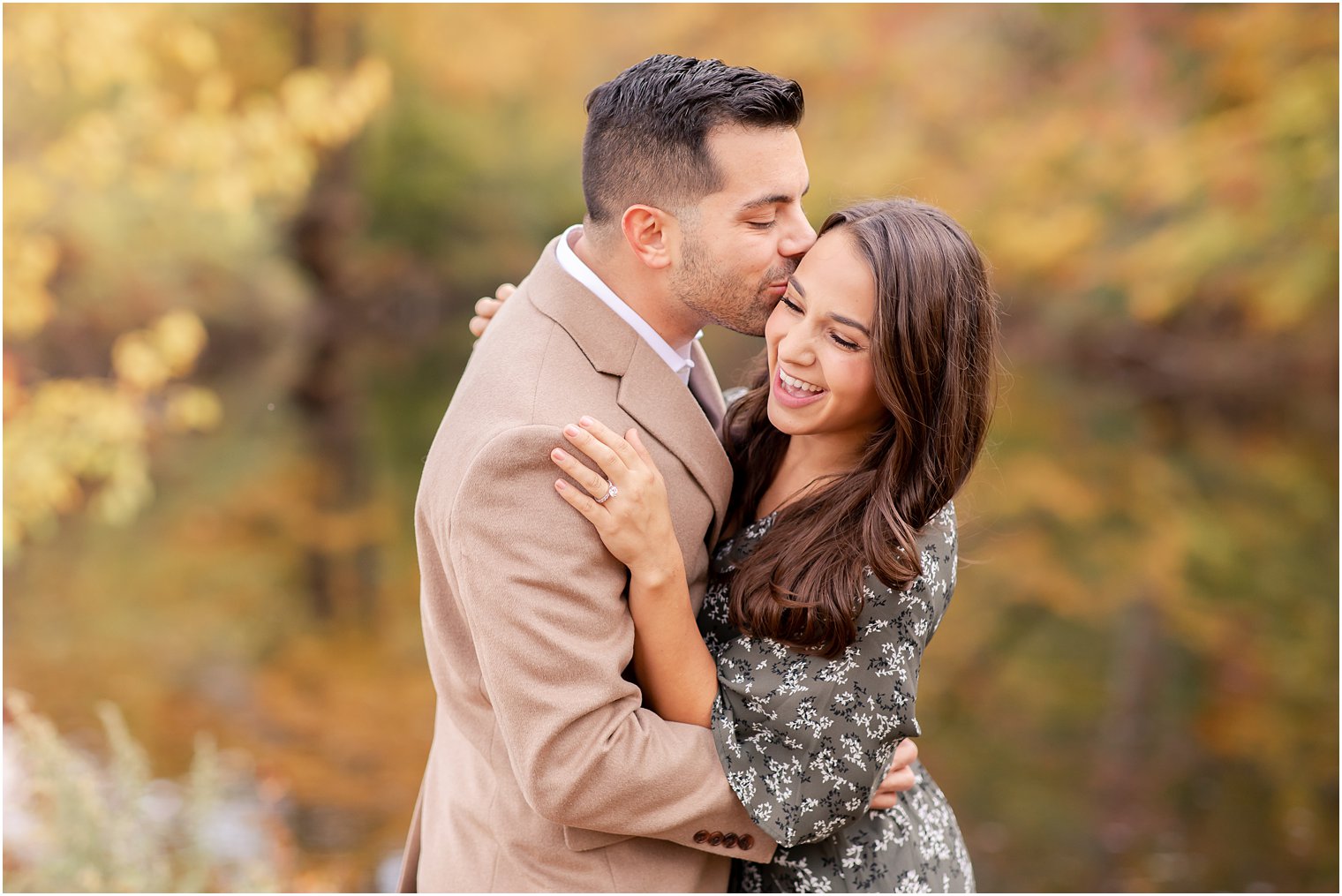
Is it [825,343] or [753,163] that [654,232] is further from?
[825,343]

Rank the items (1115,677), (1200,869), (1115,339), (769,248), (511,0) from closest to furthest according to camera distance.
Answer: (769,248), (1200,869), (1115,677), (1115,339), (511,0)

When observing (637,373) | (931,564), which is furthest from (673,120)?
(931,564)

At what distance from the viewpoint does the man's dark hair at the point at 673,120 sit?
7.60 ft

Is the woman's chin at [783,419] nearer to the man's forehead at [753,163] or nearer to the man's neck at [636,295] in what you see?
the man's neck at [636,295]

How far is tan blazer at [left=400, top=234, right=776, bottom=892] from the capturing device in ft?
6.74

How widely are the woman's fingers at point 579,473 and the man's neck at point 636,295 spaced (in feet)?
1.42

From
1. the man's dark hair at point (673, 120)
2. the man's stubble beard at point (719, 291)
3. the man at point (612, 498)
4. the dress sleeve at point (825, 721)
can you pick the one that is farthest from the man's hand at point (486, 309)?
the dress sleeve at point (825, 721)

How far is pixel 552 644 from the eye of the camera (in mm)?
2049

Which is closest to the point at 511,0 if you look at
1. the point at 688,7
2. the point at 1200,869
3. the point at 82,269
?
the point at 688,7

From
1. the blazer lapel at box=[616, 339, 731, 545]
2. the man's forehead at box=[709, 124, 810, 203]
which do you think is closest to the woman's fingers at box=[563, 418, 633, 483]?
the blazer lapel at box=[616, 339, 731, 545]

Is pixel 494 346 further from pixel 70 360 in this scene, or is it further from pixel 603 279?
pixel 70 360

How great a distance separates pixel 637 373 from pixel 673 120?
46cm

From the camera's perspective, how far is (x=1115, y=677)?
319 inches

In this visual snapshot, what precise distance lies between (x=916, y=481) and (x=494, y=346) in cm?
79
